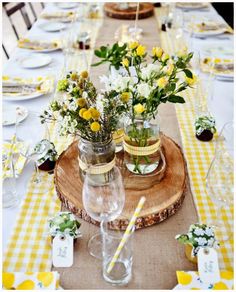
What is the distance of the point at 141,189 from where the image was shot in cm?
123

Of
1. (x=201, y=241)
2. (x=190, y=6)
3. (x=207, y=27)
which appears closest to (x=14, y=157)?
(x=201, y=241)

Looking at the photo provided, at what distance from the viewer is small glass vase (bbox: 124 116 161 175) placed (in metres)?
1.24

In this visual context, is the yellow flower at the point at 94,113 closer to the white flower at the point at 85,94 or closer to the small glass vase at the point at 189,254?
the white flower at the point at 85,94

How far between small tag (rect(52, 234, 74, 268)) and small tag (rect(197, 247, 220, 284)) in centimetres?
33

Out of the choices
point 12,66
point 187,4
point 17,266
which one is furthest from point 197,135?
point 187,4

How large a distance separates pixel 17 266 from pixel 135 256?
32 centimetres

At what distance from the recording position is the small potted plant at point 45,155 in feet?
4.43

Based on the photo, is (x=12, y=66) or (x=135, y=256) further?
(x=12, y=66)

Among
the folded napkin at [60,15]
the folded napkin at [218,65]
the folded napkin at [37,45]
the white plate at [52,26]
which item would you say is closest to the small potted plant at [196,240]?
the folded napkin at [218,65]

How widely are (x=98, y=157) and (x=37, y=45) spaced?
53.2 inches

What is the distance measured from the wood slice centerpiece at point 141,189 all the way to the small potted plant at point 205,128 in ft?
0.52

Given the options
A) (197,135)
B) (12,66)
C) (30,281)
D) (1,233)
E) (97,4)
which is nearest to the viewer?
(30,281)

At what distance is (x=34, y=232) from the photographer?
1.13 metres

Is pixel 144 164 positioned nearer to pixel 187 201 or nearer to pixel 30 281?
pixel 187 201
